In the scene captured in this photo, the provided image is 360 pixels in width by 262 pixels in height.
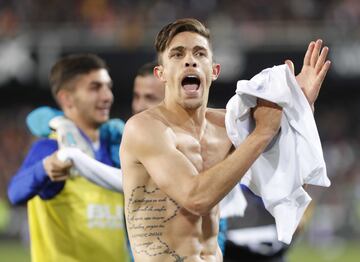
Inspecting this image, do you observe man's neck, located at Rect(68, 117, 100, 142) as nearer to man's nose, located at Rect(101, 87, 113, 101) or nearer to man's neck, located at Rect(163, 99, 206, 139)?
man's nose, located at Rect(101, 87, 113, 101)

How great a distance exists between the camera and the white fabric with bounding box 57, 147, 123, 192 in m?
5.30

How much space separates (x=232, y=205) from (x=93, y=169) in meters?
0.85

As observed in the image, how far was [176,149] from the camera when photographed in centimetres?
429

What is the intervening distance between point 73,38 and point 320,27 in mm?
5328

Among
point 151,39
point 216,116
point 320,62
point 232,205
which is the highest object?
point 151,39

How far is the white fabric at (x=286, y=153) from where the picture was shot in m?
4.27

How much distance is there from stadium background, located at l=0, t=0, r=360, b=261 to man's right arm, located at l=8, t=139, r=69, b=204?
12.7 metres

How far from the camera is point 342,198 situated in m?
17.1

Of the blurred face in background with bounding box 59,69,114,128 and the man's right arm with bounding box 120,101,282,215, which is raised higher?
the blurred face in background with bounding box 59,69,114,128

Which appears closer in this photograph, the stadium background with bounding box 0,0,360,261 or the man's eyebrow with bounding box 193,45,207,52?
the man's eyebrow with bounding box 193,45,207,52

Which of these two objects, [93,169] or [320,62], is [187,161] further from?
[93,169]

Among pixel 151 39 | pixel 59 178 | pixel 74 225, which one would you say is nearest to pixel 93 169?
pixel 59 178

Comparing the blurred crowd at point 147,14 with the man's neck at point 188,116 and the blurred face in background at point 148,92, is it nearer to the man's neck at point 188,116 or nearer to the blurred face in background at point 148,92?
the blurred face in background at point 148,92

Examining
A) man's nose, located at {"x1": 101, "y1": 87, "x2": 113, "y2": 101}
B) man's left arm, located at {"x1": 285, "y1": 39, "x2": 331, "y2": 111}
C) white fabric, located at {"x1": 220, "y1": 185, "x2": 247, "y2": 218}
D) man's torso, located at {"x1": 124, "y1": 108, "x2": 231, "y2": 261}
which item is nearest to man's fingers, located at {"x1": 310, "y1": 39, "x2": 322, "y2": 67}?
man's left arm, located at {"x1": 285, "y1": 39, "x2": 331, "y2": 111}
